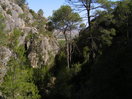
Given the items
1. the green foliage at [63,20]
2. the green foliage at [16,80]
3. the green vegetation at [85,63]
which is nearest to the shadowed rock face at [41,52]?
the green vegetation at [85,63]

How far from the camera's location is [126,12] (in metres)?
20.4

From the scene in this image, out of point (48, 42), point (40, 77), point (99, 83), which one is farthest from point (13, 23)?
point (99, 83)

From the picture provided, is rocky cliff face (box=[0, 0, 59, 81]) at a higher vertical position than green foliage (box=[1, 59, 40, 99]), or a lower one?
higher

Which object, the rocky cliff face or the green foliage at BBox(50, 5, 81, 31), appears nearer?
the green foliage at BBox(50, 5, 81, 31)

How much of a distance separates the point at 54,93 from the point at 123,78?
27.9 ft

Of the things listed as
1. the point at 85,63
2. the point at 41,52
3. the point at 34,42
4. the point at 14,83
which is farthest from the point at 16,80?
the point at 34,42

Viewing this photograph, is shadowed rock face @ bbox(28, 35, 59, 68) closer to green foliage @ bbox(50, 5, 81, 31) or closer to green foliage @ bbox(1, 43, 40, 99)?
green foliage @ bbox(50, 5, 81, 31)

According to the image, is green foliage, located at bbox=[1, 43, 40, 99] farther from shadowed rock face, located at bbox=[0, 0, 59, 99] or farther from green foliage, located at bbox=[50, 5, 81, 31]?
shadowed rock face, located at bbox=[0, 0, 59, 99]

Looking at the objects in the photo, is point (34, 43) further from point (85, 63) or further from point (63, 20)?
point (85, 63)

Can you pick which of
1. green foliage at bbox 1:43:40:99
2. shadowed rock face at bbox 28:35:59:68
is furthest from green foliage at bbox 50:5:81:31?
green foliage at bbox 1:43:40:99

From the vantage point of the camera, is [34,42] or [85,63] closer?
[85,63]

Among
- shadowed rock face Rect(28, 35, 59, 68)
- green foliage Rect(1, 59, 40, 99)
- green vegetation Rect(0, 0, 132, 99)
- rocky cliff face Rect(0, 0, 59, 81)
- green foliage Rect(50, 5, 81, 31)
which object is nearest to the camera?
green vegetation Rect(0, 0, 132, 99)

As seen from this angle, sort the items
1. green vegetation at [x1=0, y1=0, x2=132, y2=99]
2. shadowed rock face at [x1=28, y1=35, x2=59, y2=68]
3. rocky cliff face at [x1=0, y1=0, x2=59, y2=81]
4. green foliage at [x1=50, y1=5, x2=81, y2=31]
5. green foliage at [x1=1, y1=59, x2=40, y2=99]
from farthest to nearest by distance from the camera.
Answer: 1. rocky cliff face at [x1=0, y1=0, x2=59, y2=81]
2. shadowed rock face at [x1=28, y1=35, x2=59, y2=68]
3. green foliage at [x1=50, y1=5, x2=81, y2=31]
4. green foliage at [x1=1, y1=59, x2=40, y2=99]
5. green vegetation at [x1=0, y1=0, x2=132, y2=99]

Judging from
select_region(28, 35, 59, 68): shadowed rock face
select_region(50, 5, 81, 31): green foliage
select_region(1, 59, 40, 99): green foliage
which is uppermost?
select_region(50, 5, 81, 31): green foliage
